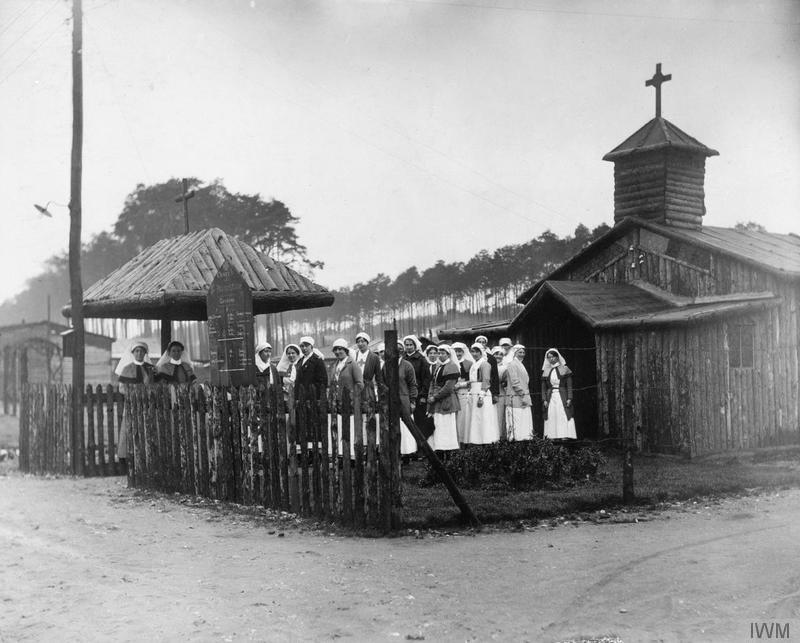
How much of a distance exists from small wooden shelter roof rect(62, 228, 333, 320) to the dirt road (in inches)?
159

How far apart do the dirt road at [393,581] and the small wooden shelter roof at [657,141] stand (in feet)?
45.0

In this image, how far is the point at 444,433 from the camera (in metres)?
13.9

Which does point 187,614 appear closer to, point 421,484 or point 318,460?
point 318,460

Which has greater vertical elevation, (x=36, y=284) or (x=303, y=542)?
(x=36, y=284)

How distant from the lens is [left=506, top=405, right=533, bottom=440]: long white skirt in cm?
1516

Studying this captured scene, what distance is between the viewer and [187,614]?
5855 millimetres

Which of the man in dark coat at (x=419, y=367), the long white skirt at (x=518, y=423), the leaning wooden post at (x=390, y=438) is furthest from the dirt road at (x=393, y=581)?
the long white skirt at (x=518, y=423)

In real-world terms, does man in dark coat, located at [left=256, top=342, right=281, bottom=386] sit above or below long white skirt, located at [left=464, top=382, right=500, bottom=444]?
above

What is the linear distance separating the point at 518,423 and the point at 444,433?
1.92 metres

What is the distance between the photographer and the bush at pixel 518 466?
36.8 feet

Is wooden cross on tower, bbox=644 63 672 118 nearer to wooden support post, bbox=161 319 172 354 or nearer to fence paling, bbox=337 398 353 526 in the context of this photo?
wooden support post, bbox=161 319 172 354

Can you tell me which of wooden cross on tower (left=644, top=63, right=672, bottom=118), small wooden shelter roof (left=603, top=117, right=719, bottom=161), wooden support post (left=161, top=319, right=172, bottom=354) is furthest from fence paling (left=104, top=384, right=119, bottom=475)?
wooden cross on tower (left=644, top=63, right=672, bottom=118)

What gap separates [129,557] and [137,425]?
4.72m

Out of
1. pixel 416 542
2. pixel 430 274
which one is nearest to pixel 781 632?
pixel 416 542
